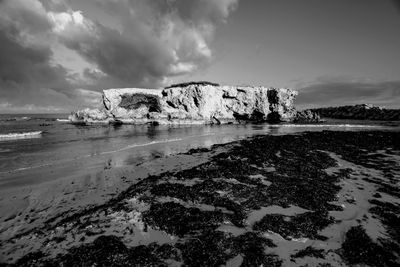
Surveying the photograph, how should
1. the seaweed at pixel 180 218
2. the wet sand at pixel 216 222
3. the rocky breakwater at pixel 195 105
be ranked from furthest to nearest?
the rocky breakwater at pixel 195 105
the seaweed at pixel 180 218
the wet sand at pixel 216 222

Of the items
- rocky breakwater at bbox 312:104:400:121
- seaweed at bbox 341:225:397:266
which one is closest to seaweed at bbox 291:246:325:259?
seaweed at bbox 341:225:397:266

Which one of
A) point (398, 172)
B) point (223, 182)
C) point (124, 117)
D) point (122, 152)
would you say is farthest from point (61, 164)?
point (124, 117)

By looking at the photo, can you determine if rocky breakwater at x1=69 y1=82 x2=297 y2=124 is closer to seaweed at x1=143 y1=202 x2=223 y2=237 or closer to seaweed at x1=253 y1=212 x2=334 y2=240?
seaweed at x1=143 y1=202 x2=223 y2=237

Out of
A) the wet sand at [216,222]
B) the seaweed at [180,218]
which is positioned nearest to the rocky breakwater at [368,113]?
the wet sand at [216,222]

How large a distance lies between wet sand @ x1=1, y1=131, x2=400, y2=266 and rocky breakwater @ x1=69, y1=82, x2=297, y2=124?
43318 millimetres

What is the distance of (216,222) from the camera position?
6109 millimetres

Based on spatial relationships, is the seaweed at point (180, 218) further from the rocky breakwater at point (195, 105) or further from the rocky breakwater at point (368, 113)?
the rocky breakwater at point (368, 113)

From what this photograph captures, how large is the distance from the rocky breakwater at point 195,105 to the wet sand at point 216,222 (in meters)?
43.3

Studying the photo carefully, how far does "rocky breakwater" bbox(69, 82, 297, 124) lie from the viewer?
5522cm

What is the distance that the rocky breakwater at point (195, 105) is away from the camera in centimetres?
5522

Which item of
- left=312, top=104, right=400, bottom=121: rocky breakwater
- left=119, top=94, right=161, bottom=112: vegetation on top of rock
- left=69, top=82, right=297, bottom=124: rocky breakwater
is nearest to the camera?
left=69, top=82, right=297, bottom=124: rocky breakwater

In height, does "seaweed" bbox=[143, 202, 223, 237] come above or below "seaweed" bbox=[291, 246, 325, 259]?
above

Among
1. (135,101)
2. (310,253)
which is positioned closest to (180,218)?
(310,253)

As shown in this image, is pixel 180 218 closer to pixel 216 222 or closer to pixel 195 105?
pixel 216 222
